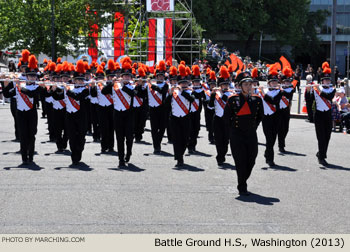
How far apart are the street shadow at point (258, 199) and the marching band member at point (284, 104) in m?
4.94

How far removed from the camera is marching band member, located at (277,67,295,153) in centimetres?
1512

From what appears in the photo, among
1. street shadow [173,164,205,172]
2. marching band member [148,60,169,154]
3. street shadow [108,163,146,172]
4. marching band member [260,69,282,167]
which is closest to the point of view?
street shadow [108,163,146,172]

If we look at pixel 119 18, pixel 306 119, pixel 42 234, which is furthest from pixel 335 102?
pixel 119 18

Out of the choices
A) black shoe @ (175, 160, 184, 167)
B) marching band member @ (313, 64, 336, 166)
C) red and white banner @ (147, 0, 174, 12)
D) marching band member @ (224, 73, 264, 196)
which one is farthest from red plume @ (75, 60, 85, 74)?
red and white banner @ (147, 0, 174, 12)

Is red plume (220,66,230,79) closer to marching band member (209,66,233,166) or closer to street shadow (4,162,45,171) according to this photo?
marching band member (209,66,233,166)

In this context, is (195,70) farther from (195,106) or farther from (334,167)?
(334,167)

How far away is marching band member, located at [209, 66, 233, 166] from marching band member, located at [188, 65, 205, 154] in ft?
1.86

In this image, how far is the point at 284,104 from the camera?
53.2 feet

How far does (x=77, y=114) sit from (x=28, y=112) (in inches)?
37.4

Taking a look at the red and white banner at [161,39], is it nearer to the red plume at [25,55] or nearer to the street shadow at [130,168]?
the red plume at [25,55]

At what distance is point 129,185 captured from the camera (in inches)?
437

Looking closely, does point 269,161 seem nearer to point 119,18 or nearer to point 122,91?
point 122,91

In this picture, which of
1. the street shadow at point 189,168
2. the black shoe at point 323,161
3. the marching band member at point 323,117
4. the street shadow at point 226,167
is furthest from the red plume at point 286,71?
the street shadow at point 189,168

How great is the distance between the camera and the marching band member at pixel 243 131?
10305mm
